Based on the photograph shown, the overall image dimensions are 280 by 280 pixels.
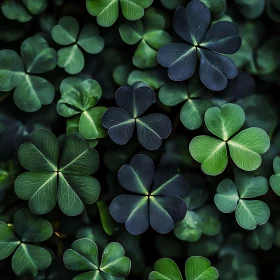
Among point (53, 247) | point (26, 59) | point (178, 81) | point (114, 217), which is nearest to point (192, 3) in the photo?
point (178, 81)

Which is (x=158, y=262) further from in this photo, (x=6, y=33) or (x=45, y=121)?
(x=6, y=33)

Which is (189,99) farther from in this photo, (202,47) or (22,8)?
(22,8)

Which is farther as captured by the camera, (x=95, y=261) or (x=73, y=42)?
(x=73, y=42)

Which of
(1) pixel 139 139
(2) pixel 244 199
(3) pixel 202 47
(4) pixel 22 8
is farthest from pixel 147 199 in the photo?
(4) pixel 22 8

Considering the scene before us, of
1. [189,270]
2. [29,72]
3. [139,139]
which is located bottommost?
[189,270]

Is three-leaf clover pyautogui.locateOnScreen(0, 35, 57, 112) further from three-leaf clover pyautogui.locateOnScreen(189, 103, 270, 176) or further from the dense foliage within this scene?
three-leaf clover pyautogui.locateOnScreen(189, 103, 270, 176)

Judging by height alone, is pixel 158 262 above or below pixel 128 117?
below
